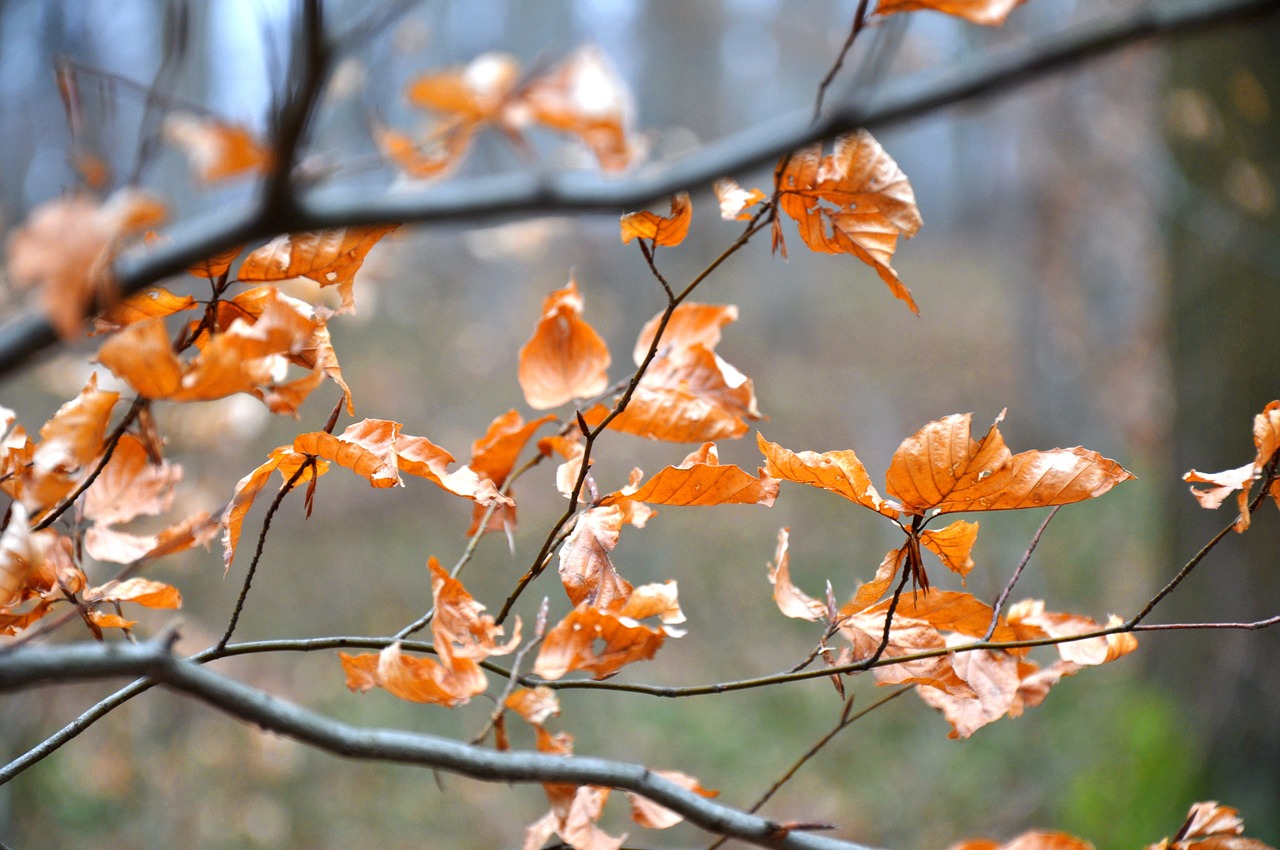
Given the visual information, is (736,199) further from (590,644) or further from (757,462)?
(757,462)

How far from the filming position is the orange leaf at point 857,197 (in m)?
0.51

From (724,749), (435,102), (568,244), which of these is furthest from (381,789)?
(568,244)

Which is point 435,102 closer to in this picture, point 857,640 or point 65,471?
point 65,471

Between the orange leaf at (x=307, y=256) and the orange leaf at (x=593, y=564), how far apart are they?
0.73 feet

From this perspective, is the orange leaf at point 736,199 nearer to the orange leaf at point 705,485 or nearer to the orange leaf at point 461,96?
the orange leaf at point 705,485

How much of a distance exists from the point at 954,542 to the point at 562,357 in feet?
1.06

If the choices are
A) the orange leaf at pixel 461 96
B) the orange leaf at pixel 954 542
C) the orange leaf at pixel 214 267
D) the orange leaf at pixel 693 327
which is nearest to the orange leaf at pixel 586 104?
the orange leaf at pixel 461 96

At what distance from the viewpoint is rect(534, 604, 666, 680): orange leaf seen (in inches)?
20.0

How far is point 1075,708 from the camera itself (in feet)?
10.1

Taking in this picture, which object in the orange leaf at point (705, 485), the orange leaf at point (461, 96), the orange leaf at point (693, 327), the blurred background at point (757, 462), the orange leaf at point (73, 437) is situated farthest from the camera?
the blurred background at point (757, 462)

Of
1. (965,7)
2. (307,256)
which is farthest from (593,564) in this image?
(965,7)

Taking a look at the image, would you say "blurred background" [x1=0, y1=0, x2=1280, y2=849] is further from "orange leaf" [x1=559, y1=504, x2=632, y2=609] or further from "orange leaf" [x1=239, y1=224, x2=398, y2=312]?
"orange leaf" [x1=559, y1=504, x2=632, y2=609]

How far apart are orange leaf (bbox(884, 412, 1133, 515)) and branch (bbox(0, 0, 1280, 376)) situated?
21 centimetres

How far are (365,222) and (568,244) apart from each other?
7.46 m
